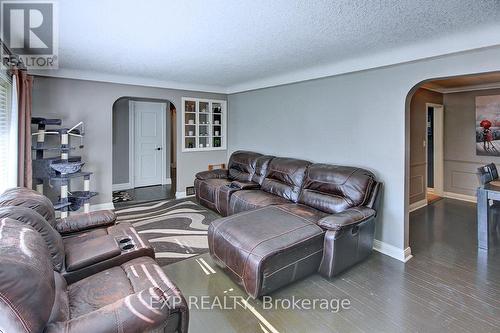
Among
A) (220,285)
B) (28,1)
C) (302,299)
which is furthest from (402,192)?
(28,1)

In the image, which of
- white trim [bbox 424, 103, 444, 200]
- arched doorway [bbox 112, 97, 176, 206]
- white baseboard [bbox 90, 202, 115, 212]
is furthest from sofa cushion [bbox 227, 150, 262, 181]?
white trim [bbox 424, 103, 444, 200]

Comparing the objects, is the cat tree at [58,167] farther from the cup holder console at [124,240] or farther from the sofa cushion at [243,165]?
the sofa cushion at [243,165]

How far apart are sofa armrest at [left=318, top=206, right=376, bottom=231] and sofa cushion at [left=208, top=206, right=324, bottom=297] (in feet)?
0.32

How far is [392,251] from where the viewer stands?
3.28 metres

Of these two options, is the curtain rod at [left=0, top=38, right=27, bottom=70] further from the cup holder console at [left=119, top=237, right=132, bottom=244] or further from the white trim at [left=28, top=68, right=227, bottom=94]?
the cup holder console at [left=119, top=237, right=132, bottom=244]

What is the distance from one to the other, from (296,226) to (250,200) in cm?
125

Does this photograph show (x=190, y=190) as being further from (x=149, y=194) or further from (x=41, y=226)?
(x=41, y=226)

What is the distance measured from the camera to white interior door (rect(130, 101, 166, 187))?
273 inches

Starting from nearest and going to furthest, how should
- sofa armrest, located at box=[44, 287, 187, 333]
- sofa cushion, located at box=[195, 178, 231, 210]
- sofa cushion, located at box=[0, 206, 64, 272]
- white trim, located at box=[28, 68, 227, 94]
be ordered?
sofa armrest, located at box=[44, 287, 187, 333], sofa cushion, located at box=[0, 206, 64, 272], white trim, located at box=[28, 68, 227, 94], sofa cushion, located at box=[195, 178, 231, 210]

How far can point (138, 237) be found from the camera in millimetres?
2443

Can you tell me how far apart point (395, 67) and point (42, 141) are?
16.2ft

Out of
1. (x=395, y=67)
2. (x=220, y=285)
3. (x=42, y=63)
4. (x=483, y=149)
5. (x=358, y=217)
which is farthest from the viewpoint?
(x=483, y=149)

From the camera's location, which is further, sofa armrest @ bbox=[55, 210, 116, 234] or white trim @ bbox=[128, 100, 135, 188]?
white trim @ bbox=[128, 100, 135, 188]

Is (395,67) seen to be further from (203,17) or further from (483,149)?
(483,149)
